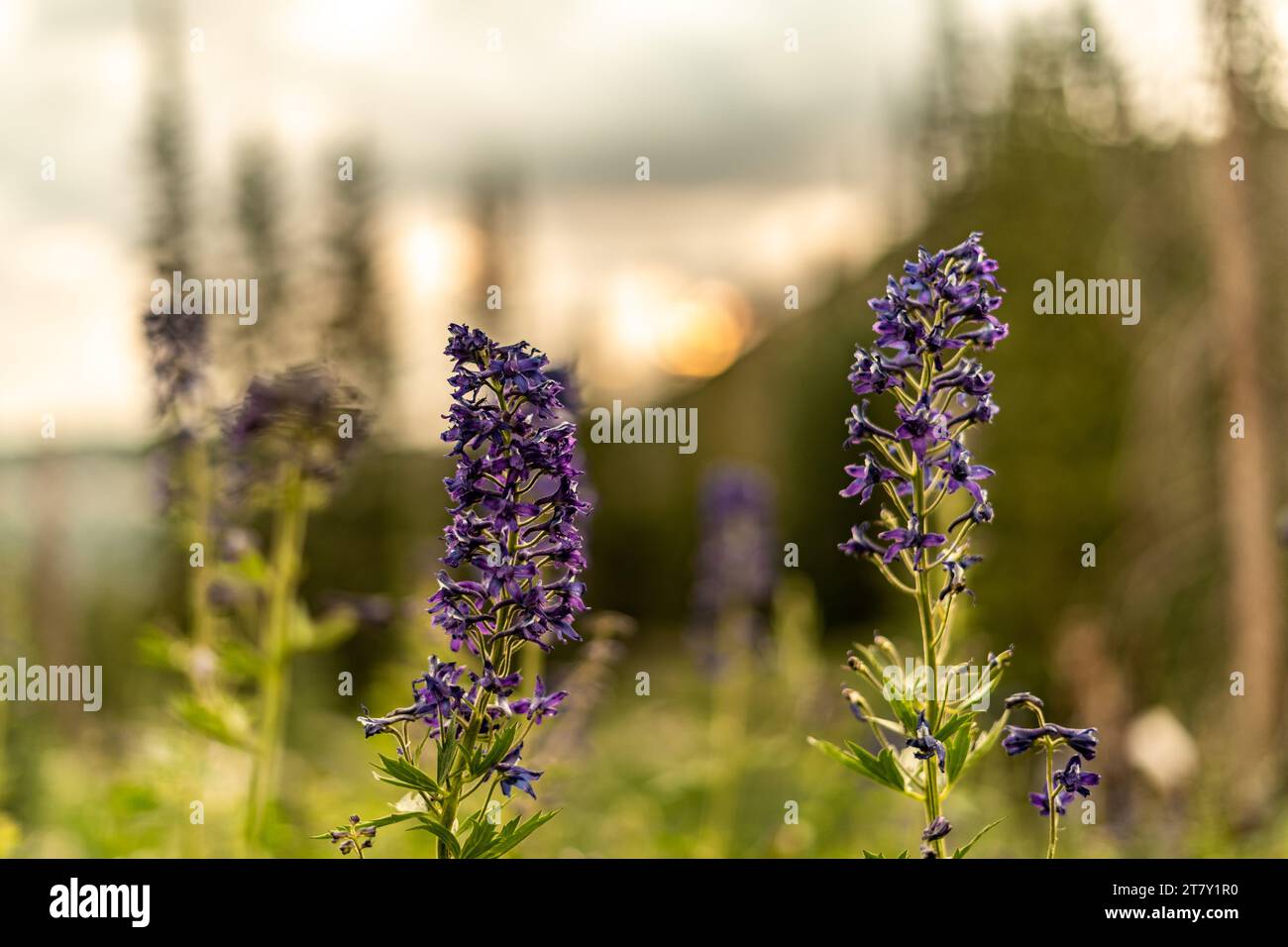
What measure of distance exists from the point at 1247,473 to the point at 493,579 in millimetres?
12133

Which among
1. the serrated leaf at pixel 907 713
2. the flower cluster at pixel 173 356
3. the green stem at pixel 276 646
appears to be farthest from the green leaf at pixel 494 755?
the flower cluster at pixel 173 356

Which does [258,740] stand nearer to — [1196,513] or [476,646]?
[476,646]

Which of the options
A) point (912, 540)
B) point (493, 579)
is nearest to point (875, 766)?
point (912, 540)

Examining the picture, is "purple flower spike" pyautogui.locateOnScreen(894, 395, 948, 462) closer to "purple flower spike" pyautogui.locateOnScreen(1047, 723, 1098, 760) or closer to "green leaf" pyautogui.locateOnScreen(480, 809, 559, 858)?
"purple flower spike" pyautogui.locateOnScreen(1047, 723, 1098, 760)

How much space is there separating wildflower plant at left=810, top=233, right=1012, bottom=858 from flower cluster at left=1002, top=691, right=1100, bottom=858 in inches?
3.6

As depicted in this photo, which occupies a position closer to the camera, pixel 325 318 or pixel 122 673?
pixel 122 673

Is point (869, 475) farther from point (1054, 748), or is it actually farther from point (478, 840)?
point (478, 840)

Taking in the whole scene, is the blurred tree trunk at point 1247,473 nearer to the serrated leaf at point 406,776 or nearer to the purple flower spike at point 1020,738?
the purple flower spike at point 1020,738

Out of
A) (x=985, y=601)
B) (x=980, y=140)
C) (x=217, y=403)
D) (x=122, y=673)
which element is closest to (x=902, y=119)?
(x=980, y=140)

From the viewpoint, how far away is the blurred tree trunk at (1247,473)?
41.1 feet

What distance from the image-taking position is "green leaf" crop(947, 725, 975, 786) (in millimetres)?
3379

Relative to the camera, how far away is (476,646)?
3369 mm

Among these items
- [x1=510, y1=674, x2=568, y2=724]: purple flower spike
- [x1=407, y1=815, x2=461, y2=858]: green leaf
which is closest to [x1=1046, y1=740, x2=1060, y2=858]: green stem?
[x1=510, y1=674, x2=568, y2=724]: purple flower spike
